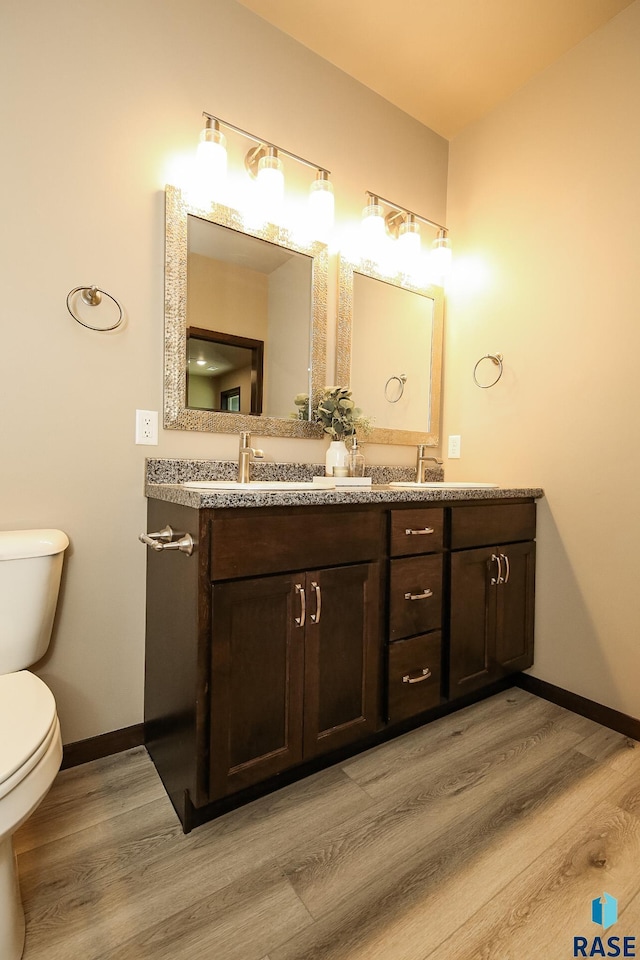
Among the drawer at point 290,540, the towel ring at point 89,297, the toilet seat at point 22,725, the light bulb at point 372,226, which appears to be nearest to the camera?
the toilet seat at point 22,725

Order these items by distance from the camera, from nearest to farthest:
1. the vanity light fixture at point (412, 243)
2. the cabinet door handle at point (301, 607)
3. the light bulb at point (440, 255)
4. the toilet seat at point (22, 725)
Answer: the toilet seat at point (22, 725), the cabinet door handle at point (301, 607), the vanity light fixture at point (412, 243), the light bulb at point (440, 255)

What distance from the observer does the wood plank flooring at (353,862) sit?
903 millimetres

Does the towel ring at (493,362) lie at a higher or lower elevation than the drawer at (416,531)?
higher

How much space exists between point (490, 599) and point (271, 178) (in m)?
1.71

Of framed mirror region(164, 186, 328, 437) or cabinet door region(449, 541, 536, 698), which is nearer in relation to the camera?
framed mirror region(164, 186, 328, 437)

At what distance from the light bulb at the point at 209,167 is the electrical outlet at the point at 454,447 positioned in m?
1.44

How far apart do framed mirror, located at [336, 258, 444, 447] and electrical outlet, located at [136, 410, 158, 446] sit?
2.53ft

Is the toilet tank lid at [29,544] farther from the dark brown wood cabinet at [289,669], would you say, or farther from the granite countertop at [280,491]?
the dark brown wood cabinet at [289,669]

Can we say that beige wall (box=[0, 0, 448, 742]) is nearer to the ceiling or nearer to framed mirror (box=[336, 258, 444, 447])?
the ceiling

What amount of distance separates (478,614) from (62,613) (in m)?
1.39

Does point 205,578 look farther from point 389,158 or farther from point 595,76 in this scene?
point 595,76

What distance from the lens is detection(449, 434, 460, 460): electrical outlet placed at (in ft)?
7.39

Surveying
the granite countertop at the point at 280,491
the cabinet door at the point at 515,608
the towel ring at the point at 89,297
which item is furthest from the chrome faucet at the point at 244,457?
the cabinet door at the point at 515,608

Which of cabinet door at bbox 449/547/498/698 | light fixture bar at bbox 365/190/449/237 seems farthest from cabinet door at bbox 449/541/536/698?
light fixture bar at bbox 365/190/449/237
